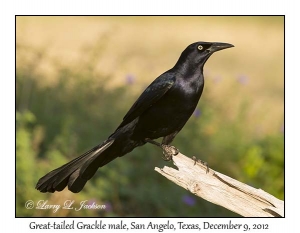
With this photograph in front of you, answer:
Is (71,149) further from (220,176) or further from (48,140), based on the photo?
(220,176)

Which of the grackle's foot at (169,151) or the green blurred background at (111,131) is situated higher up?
→ the green blurred background at (111,131)

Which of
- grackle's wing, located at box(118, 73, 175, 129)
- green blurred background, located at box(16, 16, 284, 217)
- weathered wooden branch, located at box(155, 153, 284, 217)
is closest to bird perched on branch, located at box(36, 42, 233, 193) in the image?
grackle's wing, located at box(118, 73, 175, 129)

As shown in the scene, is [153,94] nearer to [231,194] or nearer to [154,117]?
[154,117]

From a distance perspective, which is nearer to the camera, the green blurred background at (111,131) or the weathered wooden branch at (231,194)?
the weathered wooden branch at (231,194)

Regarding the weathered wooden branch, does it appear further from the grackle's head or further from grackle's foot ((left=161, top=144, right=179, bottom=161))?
the grackle's head

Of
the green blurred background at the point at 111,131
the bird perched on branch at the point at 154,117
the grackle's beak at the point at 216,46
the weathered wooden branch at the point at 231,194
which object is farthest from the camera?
the green blurred background at the point at 111,131

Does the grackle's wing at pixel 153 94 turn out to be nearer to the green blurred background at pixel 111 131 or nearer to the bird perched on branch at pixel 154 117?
the bird perched on branch at pixel 154 117

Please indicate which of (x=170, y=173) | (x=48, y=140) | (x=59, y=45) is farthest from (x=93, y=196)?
(x=59, y=45)

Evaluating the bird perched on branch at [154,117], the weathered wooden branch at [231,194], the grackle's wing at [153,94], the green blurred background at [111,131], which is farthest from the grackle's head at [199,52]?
the green blurred background at [111,131]
